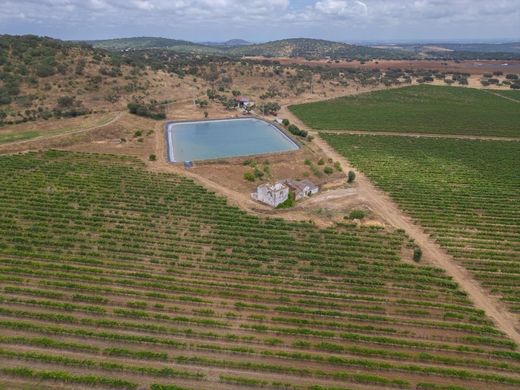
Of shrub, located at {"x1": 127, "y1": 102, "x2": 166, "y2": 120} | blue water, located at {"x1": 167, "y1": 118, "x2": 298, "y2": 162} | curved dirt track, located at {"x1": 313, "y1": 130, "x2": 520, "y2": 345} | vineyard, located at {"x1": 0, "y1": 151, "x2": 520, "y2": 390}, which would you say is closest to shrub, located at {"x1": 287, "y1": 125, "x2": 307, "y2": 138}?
blue water, located at {"x1": 167, "y1": 118, "x2": 298, "y2": 162}

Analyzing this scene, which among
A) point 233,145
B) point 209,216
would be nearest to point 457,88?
point 233,145

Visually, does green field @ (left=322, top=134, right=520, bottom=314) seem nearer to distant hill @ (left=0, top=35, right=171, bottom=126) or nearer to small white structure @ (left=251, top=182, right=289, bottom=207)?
small white structure @ (left=251, top=182, right=289, bottom=207)

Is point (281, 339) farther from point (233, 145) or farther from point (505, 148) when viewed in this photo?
point (505, 148)

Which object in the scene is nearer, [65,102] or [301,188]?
[301,188]

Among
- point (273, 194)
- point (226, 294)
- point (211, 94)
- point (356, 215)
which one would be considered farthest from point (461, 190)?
point (211, 94)

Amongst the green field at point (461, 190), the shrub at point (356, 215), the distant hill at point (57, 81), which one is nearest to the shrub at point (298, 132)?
the green field at point (461, 190)

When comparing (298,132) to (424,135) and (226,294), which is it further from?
(226,294)
